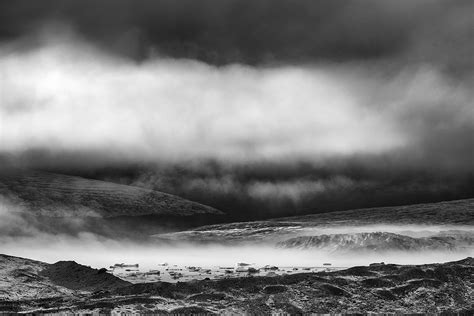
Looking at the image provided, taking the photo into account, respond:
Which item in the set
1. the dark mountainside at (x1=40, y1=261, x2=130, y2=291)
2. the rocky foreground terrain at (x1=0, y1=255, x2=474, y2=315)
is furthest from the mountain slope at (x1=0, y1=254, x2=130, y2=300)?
the rocky foreground terrain at (x1=0, y1=255, x2=474, y2=315)

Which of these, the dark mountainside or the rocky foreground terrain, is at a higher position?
the dark mountainside

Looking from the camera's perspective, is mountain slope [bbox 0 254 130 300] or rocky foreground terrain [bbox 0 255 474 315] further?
mountain slope [bbox 0 254 130 300]

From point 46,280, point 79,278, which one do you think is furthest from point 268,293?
point 46,280

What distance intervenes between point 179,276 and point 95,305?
208 feet

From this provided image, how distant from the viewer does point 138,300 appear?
252 feet

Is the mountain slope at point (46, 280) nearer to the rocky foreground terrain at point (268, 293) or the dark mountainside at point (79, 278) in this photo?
the dark mountainside at point (79, 278)

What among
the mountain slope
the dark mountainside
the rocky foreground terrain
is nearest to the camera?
the rocky foreground terrain

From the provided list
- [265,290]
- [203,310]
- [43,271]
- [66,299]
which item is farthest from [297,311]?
[43,271]

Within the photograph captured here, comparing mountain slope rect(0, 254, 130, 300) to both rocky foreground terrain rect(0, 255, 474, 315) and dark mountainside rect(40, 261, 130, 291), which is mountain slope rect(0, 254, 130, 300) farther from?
rocky foreground terrain rect(0, 255, 474, 315)

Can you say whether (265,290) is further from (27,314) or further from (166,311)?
(27,314)

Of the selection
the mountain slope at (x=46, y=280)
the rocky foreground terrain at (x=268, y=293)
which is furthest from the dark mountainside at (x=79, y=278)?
the rocky foreground terrain at (x=268, y=293)

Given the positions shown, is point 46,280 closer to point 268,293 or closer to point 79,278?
point 79,278

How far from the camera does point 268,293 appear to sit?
8388cm

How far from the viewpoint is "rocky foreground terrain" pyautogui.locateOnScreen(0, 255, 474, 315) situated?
254 ft
